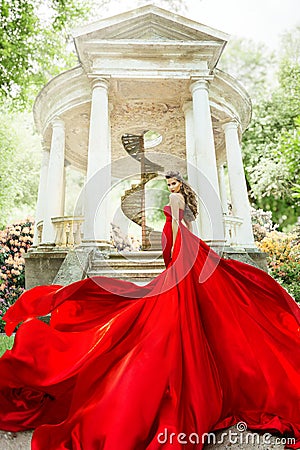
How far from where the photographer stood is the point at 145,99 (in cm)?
925

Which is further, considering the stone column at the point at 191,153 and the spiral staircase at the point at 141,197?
the spiral staircase at the point at 141,197

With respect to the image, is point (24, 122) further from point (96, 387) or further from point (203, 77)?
point (96, 387)

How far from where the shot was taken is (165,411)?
2.15 meters

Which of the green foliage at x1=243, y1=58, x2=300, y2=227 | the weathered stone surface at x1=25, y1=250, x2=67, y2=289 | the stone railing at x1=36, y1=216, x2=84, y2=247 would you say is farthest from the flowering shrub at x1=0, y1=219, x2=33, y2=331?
the green foliage at x1=243, y1=58, x2=300, y2=227

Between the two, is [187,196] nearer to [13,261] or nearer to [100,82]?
[100,82]

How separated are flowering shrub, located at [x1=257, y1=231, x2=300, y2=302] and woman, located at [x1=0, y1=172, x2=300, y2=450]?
275 inches

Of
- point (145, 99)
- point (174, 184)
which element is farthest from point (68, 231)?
point (174, 184)

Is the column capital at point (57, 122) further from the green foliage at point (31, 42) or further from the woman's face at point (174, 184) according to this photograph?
the woman's face at point (174, 184)

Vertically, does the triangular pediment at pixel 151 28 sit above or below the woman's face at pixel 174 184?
above

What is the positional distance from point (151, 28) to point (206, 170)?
399 cm

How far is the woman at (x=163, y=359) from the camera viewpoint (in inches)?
Answer: 81.9

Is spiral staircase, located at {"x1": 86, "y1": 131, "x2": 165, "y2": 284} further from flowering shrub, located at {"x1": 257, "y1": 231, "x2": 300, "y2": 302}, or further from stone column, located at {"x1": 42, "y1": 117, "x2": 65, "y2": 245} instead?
flowering shrub, located at {"x1": 257, "y1": 231, "x2": 300, "y2": 302}

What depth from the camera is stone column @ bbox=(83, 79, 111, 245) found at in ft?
24.3

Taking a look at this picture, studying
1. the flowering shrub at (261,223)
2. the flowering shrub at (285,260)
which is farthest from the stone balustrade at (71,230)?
the flowering shrub at (261,223)
